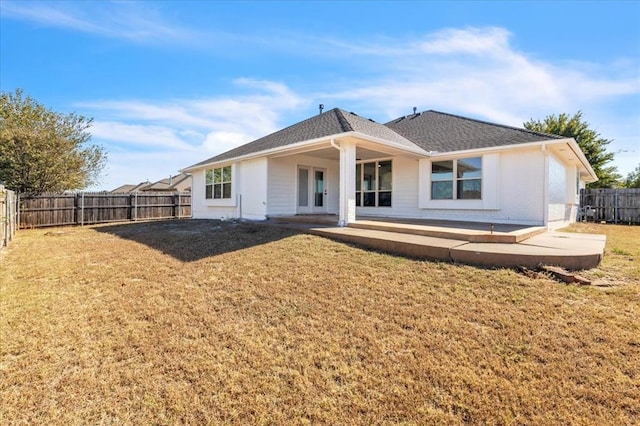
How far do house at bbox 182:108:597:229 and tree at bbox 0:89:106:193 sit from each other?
28.7ft

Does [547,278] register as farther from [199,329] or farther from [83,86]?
[83,86]

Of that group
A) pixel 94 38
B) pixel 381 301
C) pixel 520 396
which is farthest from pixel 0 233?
pixel 520 396

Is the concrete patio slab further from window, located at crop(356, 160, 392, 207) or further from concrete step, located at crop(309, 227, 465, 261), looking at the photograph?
window, located at crop(356, 160, 392, 207)

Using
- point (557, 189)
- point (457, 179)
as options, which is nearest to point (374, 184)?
point (457, 179)

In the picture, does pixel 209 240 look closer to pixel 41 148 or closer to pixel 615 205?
pixel 41 148

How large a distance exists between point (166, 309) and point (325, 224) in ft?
17.7

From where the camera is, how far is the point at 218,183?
14.2 m

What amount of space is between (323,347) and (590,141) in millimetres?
29882

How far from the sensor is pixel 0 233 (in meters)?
7.73

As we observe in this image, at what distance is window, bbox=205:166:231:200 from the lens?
1344 cm

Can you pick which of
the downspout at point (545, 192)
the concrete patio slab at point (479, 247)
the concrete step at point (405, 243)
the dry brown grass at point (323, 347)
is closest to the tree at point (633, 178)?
the downspout at point (545, 192)

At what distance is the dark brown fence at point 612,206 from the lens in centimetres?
1595

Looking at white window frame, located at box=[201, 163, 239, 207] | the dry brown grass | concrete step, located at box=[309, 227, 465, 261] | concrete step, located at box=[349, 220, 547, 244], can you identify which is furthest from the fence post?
white window frame, located at box=[201, 163, 239, 207]

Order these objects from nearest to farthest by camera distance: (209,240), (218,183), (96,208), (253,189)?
1. (209,240)
2. (253,189)
3. (218,183)
4. (96,208)
